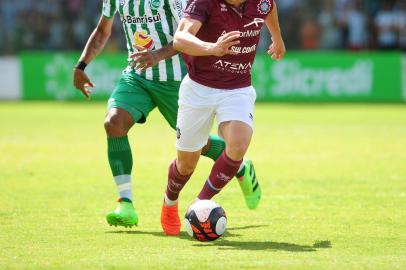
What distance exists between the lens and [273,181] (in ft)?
38.9

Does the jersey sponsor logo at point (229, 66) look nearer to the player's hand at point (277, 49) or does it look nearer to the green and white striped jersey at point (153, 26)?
the player's hand at point (277, 49)

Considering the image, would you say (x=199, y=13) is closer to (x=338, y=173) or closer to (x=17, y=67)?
(x=338, y=173)

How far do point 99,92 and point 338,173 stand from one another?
16.0 metres

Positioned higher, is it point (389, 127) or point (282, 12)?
point (282, 12)

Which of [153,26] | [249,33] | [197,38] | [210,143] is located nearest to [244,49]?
[249,33]

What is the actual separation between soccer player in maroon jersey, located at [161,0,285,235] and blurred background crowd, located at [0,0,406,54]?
2081 cm

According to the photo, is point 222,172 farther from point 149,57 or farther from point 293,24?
point 293,24

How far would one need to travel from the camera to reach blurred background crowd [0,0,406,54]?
28.7 meters

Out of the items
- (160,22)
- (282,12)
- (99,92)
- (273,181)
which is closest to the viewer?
(160,22)

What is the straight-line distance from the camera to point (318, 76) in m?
26.7

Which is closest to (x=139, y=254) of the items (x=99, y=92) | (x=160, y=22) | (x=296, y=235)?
(x=296, y=235)

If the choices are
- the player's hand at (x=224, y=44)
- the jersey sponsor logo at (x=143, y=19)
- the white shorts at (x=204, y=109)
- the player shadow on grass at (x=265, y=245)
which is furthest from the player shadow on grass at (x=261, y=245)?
the jersey sponsor logo at (x=143, y=19)

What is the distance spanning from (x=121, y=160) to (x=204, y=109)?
1.16 meters

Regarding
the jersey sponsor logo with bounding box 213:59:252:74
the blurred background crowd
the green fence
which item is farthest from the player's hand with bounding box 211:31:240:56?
the blurred background crowd
